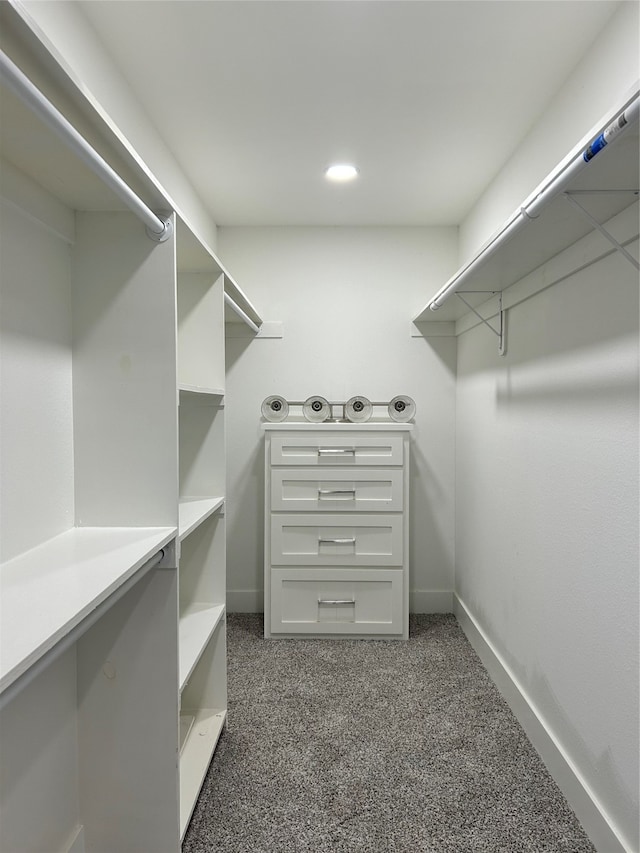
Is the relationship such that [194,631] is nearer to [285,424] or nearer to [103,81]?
[285,424]

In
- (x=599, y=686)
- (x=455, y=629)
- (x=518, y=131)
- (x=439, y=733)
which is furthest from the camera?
(x=455, y=629)

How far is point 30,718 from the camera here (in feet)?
3.79

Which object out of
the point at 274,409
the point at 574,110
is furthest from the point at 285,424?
the point at 574,110

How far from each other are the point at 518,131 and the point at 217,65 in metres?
1.18

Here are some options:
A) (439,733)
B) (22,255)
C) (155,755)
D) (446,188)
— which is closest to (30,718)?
(155,755)

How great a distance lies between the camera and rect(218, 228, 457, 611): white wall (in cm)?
318

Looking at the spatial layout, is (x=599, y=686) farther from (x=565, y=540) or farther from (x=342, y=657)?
(x=342, y=657)

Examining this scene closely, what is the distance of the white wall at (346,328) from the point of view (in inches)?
125

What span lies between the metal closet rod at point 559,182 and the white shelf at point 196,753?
1792mm

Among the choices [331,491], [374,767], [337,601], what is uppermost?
[331,491]

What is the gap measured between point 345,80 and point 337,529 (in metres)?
1.99

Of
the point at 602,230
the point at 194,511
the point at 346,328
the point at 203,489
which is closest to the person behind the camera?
the point at 602,230

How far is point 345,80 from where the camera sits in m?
1.75

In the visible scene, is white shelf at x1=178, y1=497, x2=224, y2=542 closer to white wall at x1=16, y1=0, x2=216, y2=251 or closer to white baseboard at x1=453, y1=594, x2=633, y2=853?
white wall at x1=16, y1=0, x2=216, y2=251
